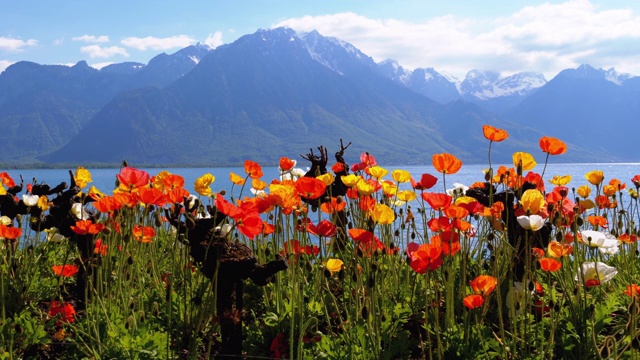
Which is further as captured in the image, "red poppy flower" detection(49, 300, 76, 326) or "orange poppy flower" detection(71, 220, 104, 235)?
"red poppy flower" detection(49, 300, 76, 326)

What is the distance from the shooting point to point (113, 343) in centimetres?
236

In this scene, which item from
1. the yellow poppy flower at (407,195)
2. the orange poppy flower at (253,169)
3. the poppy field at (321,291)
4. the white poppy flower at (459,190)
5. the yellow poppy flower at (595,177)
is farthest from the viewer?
the yellow poppy flower at (595,177)

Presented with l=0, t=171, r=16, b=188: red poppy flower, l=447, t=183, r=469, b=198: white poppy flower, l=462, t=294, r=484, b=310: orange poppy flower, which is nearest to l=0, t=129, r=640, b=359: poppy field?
l=462, t=294, r=484, b=310: orange poppy flower

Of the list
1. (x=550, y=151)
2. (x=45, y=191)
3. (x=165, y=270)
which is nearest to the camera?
(x=550, y=151)

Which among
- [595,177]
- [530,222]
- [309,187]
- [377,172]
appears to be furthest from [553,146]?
[595,177]

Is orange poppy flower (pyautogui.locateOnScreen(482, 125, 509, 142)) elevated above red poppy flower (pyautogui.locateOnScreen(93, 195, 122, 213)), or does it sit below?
above

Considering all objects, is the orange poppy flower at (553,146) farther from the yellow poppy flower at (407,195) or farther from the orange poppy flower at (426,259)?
the orange poppy flower at (426,259)

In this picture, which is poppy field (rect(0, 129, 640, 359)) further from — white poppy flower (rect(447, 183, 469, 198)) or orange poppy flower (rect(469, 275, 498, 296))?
white poppy flower (rect(447, 183, 469, 198))

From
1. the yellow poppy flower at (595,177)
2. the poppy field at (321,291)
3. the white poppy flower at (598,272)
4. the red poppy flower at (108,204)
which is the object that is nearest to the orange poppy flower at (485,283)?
the poppy field at (321,291)

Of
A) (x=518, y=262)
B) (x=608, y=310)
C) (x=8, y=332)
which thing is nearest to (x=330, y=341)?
(x=518, y=262)

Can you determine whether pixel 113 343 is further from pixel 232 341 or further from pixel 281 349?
pixel 281 349

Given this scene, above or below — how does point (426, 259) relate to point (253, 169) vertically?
below

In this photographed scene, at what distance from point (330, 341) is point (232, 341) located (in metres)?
0.42

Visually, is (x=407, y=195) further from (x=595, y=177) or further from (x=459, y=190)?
(x=595, y=177)
